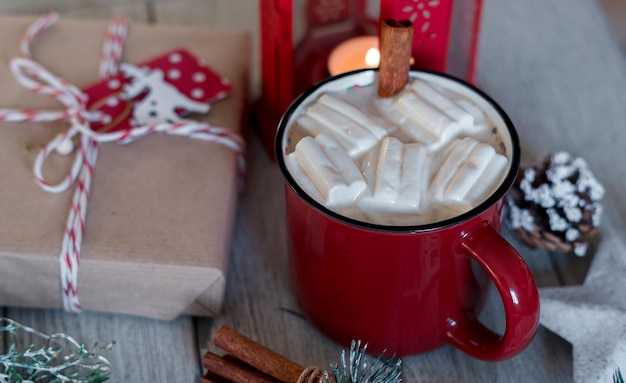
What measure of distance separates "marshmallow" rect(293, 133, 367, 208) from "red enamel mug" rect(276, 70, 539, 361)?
0.05 ft

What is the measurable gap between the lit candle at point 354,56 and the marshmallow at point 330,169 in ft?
0.57

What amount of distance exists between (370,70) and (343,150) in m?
0.10

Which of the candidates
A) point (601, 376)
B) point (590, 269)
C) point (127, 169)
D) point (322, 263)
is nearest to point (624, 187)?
point (590, 269)

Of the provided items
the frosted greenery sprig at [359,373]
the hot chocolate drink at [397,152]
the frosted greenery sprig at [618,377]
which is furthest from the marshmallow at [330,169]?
the frosted greenery sprig at [618,377]

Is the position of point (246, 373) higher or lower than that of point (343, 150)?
lower

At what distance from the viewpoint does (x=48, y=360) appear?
1.99 feet

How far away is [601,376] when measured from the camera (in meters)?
0.61

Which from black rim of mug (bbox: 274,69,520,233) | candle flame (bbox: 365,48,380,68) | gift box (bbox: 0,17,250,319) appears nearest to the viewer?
black rim of mug (bbox: 274,69,520,233)

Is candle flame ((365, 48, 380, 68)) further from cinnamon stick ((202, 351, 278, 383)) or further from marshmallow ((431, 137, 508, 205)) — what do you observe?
cinnamon stick ((202, 351, 278, 383))

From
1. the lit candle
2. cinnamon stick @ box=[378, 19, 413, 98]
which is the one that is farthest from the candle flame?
cinnamon stick @ box=[378, 19, 413, 98]

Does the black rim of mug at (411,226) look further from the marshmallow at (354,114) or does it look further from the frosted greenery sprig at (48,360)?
the frosted greenery sprig at (48,360)

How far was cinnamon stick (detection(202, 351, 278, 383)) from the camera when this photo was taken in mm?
613

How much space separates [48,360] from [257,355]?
156 mm

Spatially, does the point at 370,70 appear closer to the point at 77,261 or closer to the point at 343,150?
the point at 343,150
